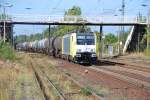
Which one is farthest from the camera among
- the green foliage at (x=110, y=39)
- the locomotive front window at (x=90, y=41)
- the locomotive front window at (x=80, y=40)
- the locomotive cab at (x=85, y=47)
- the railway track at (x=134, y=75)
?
the green foliage at (x=110, y=39)

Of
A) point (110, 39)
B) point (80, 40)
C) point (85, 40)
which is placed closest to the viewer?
point (80, 40)

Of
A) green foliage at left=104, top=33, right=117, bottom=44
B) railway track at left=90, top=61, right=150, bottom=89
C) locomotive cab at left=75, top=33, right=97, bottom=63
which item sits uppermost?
green foliage at left=104, top=33, right=117, bottom=44

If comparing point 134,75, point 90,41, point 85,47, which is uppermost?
point 90,41

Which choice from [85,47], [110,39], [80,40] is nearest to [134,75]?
[85,47]

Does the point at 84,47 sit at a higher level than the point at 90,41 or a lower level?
lower

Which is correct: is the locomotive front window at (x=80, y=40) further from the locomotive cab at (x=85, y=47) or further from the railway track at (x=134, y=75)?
the railway track at (x=134, y=75)

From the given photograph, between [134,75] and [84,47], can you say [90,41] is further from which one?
[134,75]

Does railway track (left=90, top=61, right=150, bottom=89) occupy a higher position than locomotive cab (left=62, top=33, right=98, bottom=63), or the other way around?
locomotive cab (left=62, top=33, right=98, bottom=63)

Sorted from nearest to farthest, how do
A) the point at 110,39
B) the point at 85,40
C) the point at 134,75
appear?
the point at 134,75 → the point at 85,40 → the point at 110,39

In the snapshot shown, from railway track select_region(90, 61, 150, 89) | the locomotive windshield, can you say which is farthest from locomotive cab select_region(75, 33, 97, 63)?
railway track select_region(90, 61, 150, 89)

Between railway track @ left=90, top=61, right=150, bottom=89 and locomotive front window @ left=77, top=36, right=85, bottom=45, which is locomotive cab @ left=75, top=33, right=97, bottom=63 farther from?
railway track @ left=90, top=61, right=150, bottom=89

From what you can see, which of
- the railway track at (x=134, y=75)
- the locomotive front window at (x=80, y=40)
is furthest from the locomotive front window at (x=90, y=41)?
the railway track at (x=134, y=75)

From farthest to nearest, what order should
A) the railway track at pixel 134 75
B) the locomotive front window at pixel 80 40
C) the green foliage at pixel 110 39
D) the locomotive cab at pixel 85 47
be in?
the green foliage at pixel 110 39 → the locomotive front window at pixel 80 40 → the locomotive cab at pixel 85 47 → the railway track at pixel 134 75

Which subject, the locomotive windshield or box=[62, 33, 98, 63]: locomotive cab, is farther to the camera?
the locomotive windshield
